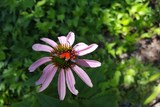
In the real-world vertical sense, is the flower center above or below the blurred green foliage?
above

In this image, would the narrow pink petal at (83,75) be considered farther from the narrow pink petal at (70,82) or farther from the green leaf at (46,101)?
the green leaf at (46,101)

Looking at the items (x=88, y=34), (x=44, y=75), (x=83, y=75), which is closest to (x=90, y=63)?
(x=83, y=75)

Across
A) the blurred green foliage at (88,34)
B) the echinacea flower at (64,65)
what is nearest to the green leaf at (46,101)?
the echinacea flower at (64,65)

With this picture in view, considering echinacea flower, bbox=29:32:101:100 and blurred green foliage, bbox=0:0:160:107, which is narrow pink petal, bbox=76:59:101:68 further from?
blurred green foliage, bbox=0:0:160:107

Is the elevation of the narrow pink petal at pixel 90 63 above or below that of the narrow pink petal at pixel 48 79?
above

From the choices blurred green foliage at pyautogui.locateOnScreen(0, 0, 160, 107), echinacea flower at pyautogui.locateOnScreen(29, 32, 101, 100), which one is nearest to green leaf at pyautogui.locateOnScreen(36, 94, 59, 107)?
echinacea flower at pyautogui.locateOnScreen(29, 32, 101, 100)

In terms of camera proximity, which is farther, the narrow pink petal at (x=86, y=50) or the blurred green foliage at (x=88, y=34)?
the blurred green foliage at (x=88, y=34)

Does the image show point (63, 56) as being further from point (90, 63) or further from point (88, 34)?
point (88, 34)
